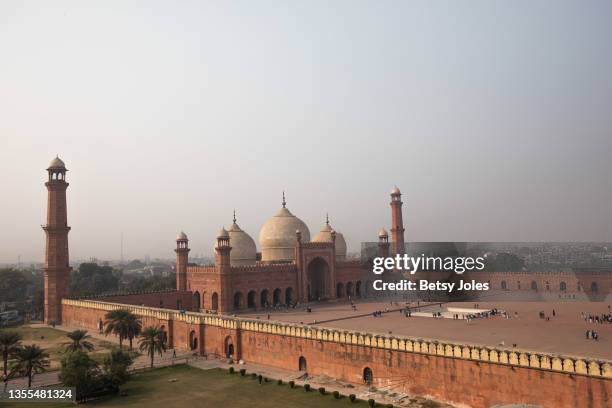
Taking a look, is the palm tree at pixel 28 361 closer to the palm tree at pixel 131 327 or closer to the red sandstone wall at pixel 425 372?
the palm tree at pixel 131 327

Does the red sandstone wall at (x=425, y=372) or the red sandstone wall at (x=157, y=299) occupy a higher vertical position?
the red sandstone wall at (x=157, y=299)

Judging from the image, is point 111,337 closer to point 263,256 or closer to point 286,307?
point 286,307

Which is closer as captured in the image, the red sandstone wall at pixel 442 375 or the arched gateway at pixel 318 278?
the red sandstone wall at pixel 442 375

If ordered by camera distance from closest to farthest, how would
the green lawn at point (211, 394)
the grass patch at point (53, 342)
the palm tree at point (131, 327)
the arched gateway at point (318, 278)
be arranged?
the green lawn at point (211, 394) < the grass patch at point (53, 342) < the palm tree at point (131, 327) < the arched gateway at point (318, 278)

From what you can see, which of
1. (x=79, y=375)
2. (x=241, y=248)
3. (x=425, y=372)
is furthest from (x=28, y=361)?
(x=241, y=248)

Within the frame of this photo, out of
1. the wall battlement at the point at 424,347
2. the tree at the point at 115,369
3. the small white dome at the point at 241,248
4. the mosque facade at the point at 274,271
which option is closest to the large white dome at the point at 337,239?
the mosque facade at the point at 274,271

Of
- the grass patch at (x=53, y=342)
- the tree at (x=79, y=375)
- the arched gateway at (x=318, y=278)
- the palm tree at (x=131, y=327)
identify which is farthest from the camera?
the arched gateway at (x=318, y=278)

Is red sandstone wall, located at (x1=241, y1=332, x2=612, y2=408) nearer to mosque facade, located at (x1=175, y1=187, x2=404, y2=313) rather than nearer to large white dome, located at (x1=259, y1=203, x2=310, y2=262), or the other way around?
mosque facade, located at (x1=175, y1=187, x2=404, y2=313)

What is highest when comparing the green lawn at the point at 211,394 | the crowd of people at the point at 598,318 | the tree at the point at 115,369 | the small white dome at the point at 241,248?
the small white dome at the point at 241,248
